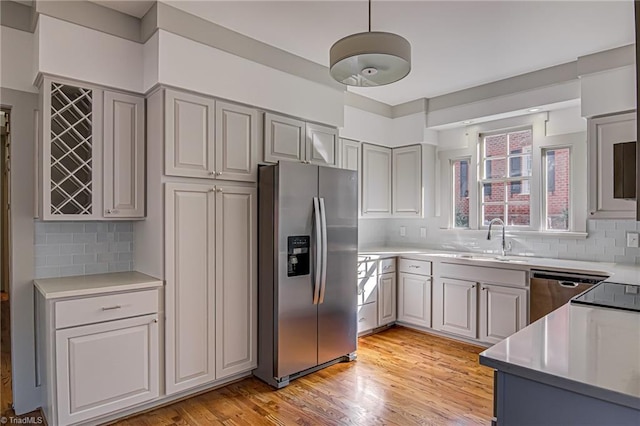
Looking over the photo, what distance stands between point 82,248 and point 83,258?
0.07m

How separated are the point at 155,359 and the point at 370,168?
305cm

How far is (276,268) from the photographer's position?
115 inches

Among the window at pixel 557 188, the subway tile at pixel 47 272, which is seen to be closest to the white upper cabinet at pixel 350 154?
the window at pixel 557 188

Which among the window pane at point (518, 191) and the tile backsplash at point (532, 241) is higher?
the window pane at point (518, 191)

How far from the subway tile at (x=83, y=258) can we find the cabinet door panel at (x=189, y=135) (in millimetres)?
903

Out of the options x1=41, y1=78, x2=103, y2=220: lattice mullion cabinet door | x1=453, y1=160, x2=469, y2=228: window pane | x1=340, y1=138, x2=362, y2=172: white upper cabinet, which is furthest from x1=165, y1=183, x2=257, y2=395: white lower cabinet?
x1=453, y1=160, x2=469, y2=228: window pane

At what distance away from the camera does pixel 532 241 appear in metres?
3.99

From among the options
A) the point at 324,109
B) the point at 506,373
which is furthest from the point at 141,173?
the point at 506,373

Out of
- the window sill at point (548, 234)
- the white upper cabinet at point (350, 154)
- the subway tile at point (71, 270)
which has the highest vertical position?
the white upper cabinet at point (350, 154)

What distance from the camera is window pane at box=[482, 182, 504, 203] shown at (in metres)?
4.30

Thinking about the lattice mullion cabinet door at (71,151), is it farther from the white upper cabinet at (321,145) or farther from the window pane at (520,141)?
the window pane at (520,141)

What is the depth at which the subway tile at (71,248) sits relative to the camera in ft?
9.00

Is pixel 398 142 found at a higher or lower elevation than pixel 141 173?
higher

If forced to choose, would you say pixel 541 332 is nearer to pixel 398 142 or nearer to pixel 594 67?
pixel 594 67
